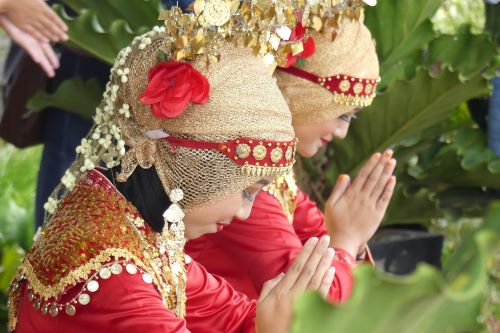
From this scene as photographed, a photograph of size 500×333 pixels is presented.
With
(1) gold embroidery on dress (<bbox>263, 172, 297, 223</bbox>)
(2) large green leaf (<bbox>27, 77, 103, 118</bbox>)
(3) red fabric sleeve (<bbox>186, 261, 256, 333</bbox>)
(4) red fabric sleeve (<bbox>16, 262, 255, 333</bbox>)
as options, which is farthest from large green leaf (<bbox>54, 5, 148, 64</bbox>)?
(4) red fabric sleeve (<bbox>16, 262, 255, 333</bbox>)

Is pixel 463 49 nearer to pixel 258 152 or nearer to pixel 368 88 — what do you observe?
pixel 368 88

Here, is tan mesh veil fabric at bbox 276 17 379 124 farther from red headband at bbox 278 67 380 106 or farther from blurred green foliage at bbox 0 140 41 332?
blurred green foliage at bbox 0 140 41 332

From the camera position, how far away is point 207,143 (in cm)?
169

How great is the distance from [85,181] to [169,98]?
221mm

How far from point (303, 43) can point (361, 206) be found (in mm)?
387

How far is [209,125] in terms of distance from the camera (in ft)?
5.53

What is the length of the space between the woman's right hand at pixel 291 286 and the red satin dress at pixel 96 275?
141 millimetres

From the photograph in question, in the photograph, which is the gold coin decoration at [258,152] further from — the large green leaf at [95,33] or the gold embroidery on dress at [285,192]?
the large green leaf at [95,33]

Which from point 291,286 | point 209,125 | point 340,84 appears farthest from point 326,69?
point 291,286

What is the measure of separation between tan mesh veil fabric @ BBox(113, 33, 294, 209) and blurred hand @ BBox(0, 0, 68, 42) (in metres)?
0.24

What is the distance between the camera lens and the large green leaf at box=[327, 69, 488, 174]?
292cm

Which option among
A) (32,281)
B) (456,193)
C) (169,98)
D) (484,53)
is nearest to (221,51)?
(169,98)

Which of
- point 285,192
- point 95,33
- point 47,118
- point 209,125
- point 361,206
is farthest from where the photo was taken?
point 47,118

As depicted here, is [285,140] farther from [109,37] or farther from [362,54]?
[109,37]
